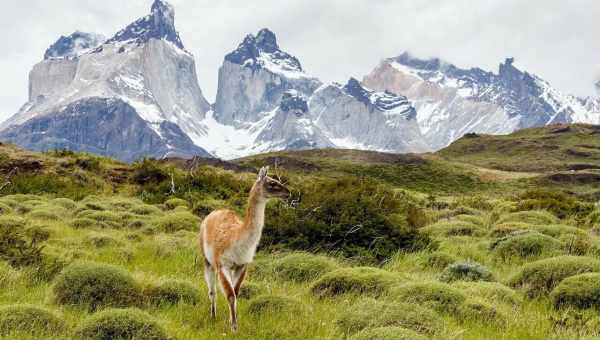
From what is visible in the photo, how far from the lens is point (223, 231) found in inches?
350

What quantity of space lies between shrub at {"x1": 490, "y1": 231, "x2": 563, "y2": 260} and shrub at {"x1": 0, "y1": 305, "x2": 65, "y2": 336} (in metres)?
11.2

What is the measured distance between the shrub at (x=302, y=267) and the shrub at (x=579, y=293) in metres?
4.55

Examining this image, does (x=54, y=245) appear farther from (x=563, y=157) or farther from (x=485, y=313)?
(x=563, y=157)

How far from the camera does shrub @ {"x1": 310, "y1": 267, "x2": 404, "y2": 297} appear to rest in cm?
1088

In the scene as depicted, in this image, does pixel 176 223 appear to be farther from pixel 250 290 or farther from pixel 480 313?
pixel 480 313

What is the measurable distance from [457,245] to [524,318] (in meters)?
7.92

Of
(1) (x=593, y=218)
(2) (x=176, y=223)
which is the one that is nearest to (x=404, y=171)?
(1) (x=593, y=218)

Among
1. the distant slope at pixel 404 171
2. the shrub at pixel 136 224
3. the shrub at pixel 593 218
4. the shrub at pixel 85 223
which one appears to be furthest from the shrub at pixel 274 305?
the distant slope at pixel 404 171

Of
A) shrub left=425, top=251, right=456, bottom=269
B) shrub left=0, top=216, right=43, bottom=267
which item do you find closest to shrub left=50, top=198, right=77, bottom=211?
shrub left=0, top=216, right=43, bottom=267

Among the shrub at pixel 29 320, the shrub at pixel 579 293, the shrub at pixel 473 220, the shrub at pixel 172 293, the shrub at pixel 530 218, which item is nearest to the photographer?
Answer: the shrub at pixel 29 320

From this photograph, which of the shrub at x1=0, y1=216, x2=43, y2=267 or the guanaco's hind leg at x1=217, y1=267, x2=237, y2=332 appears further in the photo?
the shrub at x1=0, y1=216, x2=43, y2=267

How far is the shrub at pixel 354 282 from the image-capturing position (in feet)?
35.7

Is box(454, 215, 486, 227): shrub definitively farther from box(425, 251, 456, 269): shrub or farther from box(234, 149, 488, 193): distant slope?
box(234, 149, 488, 193): distant slope

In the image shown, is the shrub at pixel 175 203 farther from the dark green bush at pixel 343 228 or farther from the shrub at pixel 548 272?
the shrub at pixel 548 272
